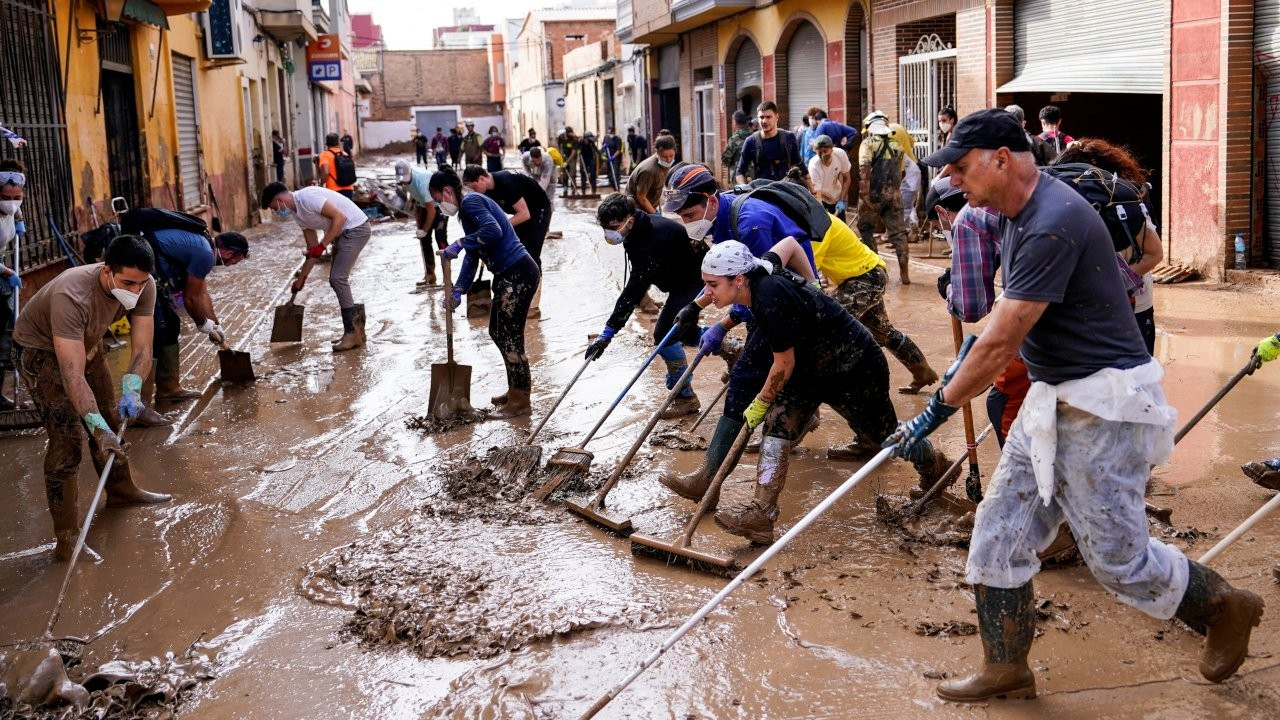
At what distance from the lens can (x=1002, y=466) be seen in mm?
3395

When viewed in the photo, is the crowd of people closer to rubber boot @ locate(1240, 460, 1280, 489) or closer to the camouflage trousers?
rubber boot @ locate(1240, 460, 1280, 489)

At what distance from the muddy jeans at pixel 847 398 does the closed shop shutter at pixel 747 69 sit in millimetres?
17856

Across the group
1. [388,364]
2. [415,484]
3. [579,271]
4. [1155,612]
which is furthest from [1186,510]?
[579,271]

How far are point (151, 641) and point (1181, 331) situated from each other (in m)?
7.01

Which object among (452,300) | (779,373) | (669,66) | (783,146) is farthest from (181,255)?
(669,66)

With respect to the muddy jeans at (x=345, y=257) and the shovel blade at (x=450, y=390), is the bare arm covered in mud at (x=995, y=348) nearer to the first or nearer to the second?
the shovel blade at (x=450, y=390)

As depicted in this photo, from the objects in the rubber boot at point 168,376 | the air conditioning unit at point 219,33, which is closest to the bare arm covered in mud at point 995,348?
the rubber boot at point 168,376

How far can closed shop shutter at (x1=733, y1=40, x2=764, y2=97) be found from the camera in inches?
894

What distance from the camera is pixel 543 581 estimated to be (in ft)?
15.1

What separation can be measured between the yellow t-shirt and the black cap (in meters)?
3.29

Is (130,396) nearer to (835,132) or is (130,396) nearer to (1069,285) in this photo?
(1069,285)

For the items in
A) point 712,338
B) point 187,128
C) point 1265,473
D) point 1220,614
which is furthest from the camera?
point 187,128

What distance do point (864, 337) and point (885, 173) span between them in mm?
6421

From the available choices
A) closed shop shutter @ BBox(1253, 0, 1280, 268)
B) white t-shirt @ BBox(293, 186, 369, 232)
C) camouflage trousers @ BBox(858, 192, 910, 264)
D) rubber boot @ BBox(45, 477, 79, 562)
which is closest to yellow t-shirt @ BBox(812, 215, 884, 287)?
rubber boot @ BBox(45, 477, 79, 562)
